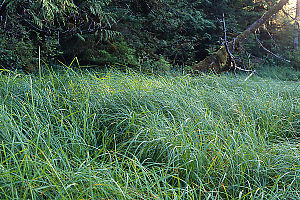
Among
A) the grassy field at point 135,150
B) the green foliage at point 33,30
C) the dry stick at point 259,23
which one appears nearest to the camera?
the grassy field at point 135,150

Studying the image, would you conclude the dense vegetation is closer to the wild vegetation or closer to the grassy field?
the wild vegetation

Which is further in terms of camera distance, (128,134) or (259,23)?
(259,23)

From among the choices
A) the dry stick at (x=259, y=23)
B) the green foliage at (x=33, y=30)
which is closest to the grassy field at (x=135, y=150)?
the green foliage at (x=33, y=30)

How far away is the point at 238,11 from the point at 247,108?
10164 mm

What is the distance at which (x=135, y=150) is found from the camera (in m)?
1.85

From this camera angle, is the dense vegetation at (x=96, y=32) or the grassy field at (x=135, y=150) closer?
the grassy field at (x=135, y=150)

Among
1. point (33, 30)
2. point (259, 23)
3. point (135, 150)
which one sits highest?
Answer: point (259, 23)

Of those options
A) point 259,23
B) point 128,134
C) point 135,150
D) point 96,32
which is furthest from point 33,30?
point 259,23

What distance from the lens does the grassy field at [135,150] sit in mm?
1367

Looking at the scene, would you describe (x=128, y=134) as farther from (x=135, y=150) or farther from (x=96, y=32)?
(x=96, y=32)

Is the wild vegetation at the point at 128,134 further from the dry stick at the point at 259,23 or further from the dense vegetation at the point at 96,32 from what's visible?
the dry stick at the point at 259,23

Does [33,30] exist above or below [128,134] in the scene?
above

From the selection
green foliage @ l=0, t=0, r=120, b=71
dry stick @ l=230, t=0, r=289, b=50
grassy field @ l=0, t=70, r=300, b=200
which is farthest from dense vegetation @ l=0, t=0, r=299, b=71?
grassy field @ l=0, t=70, r=300, b=200

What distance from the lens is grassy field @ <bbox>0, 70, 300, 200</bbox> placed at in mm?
1367
